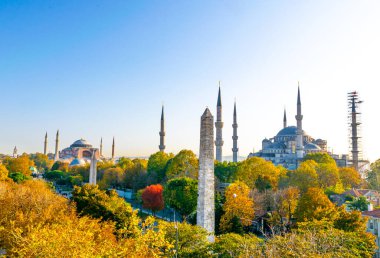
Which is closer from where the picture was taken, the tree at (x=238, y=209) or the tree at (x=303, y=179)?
the tree at (x=238, y=209)

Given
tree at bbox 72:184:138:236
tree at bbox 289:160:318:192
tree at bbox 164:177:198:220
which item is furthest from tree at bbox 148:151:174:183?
tree at bbox 72:184:138:236

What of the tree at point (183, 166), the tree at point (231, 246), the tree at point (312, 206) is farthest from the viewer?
the tree at point (183, 166)

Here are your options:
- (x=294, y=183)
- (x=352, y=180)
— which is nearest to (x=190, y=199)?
(x=294, y=183)

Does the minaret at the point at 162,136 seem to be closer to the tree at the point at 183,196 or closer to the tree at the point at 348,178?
the tree at the point at 183,196

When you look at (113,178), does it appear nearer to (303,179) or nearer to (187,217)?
(187,217)

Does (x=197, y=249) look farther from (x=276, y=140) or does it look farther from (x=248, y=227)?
(x=276, y=140)

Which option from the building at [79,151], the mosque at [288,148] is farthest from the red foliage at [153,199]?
the building at [79,151]

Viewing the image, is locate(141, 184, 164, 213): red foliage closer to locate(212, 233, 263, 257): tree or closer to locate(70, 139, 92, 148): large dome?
locate(212, 233, 263, 257): tree
